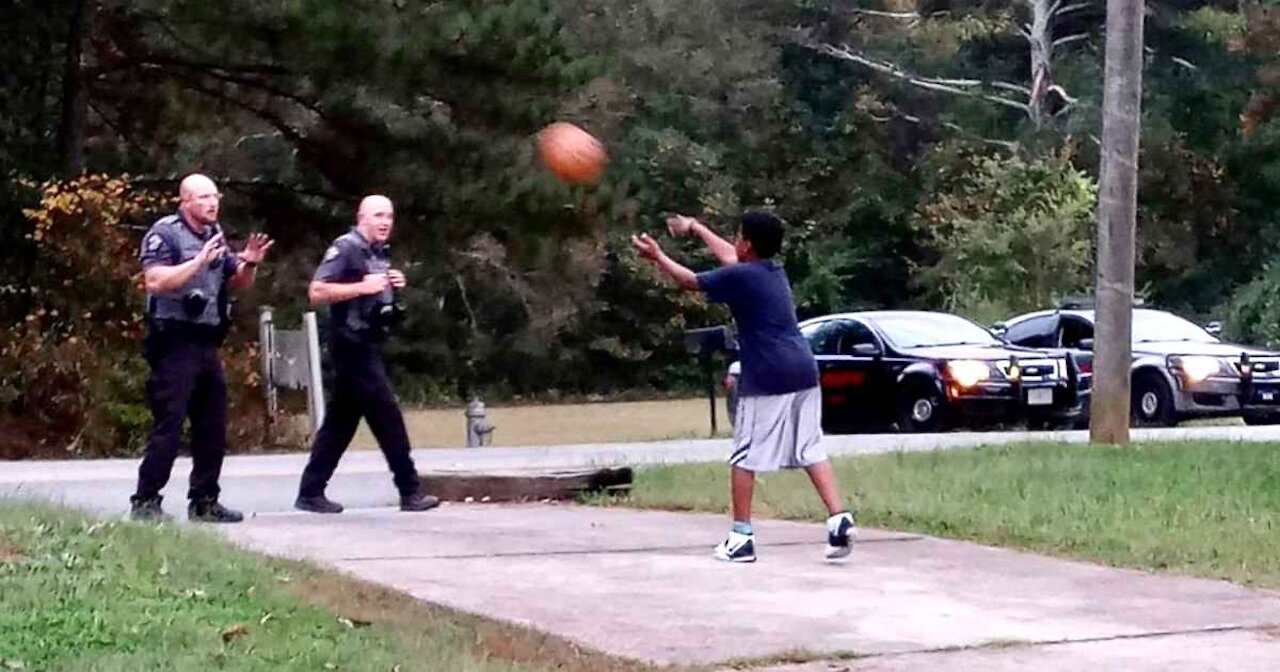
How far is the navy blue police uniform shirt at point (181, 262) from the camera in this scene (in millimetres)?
10398

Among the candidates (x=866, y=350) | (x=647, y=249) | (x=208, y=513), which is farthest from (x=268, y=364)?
(x=647, y=249)

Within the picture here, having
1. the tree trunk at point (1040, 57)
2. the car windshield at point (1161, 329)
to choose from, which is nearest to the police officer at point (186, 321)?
the car windshield at point (1161, 329)

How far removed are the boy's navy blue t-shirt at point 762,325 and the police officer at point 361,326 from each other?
2272 millimetres

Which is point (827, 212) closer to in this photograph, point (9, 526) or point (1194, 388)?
point (1194, 388)

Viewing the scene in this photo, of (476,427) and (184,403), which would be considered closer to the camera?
(184,403)

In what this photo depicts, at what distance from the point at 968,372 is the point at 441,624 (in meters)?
14.8

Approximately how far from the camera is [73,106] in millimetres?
24297

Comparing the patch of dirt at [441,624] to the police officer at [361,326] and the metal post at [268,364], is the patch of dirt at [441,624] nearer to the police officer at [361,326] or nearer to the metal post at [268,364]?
the police officer at [361,326]

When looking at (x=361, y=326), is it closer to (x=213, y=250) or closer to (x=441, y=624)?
(x=213, y=250)

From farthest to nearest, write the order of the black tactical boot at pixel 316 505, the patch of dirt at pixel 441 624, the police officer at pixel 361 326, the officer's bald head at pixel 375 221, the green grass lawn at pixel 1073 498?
1. the black tactical boot at pixel 316 505
2. the officer's bald head at pixel 375 221
3. the police officer at pixel 361 326
4. the green grass lawn at pixel 1073 498
5. the patch of dirt at pixel 441 624

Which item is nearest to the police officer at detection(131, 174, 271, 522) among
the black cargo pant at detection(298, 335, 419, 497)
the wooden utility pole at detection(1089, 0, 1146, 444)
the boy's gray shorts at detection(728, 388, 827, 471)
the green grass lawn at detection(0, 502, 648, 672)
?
the black cargo pant at detection(298, 335, 419, 497)

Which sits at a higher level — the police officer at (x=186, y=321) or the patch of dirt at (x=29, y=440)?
the police officer at (x=186, y=321)

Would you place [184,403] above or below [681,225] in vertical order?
below

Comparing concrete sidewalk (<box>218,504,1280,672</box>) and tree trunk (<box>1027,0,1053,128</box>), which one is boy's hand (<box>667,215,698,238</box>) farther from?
tree trunk (<box>1027,0,1053,128</box>)
